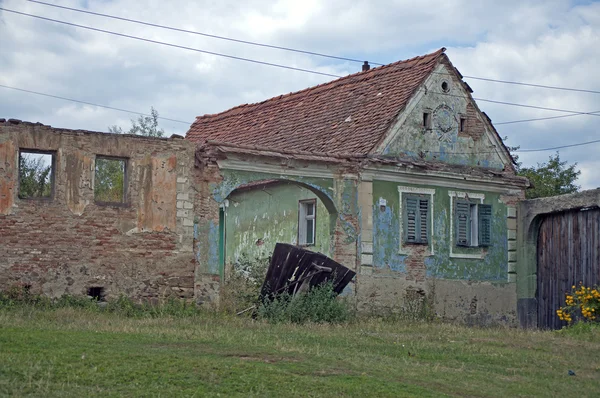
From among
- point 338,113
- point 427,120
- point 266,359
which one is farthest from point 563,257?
point 266,359

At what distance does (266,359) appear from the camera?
11359mm

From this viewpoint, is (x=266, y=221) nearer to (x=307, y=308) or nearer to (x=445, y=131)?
(x=445, y=131)

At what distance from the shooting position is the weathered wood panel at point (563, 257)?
2027 centimetres

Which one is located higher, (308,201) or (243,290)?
(308,201)

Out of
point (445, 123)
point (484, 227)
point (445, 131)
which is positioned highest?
point (445, 123)

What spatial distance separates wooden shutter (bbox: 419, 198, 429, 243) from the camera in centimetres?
2134

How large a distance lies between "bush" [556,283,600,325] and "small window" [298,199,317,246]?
6006mm

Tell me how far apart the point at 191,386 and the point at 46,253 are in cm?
830

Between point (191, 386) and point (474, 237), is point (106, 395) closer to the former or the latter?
point (191, 386)

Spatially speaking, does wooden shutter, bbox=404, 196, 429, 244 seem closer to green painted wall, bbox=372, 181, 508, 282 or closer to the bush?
green painted wall, bbox=372, 181, 508, 282

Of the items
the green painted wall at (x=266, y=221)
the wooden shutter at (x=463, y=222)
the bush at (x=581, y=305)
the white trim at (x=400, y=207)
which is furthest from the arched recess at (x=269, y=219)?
the bush at (x=581, y=305)

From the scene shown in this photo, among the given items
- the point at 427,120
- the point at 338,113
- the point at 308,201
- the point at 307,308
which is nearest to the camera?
the point at 307,308

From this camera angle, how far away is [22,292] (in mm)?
16469

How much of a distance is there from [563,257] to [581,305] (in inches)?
85.6
